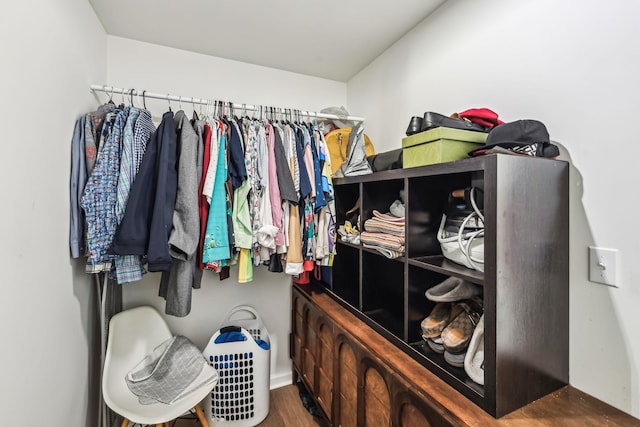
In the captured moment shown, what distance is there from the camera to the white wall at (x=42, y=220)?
86 cm

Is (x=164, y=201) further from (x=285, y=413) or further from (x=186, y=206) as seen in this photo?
(x=285, y=413)

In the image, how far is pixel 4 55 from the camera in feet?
2.73

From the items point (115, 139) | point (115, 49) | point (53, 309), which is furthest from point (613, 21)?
point (115, 49)

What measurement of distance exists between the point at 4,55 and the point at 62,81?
1.31ft

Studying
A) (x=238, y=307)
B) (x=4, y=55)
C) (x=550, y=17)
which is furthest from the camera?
(x=238, y=307)

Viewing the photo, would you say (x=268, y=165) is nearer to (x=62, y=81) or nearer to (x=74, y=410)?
(x=62, y=81)

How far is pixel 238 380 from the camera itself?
5.74 feet

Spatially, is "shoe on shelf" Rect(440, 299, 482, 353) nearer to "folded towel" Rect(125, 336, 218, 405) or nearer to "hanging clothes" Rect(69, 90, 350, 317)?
"hanging clothes" Rect(69, 90, 350, 317)

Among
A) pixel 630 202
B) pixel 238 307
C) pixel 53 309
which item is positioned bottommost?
pixel 238 307

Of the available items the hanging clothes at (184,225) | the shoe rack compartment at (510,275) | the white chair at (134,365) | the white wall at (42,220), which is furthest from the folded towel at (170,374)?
the shoe rack compartment at (510,275)

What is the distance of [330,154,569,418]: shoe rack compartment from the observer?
0.83 meters

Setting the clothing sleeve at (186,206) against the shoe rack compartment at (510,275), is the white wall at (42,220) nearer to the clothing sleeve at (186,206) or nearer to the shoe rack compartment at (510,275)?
the clothing sleeve at (186,206)

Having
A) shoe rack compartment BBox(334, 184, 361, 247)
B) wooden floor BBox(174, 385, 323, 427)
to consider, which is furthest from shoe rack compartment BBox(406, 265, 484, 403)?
wooden floor BBox(174, 385, 323, 427)

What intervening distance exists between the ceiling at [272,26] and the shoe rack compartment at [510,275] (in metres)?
0.96
